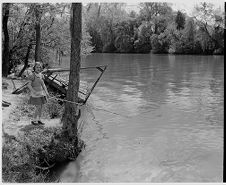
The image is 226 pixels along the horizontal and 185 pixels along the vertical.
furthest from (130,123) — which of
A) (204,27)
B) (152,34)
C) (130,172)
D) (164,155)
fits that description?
(152,34)

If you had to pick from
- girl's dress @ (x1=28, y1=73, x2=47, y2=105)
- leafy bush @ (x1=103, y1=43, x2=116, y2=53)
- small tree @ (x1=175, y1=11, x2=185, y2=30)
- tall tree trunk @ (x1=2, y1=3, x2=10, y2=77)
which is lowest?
girl's dress @ (x1=28, y1=73, x2=47, y2=105)

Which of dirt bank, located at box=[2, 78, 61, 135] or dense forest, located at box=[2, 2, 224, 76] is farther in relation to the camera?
dense forest, located at box=[2, 2, 224, 76]

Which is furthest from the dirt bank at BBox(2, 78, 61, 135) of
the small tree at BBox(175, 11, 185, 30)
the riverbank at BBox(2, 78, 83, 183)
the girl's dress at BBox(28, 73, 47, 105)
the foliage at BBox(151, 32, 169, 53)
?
the foliage at BBox(151, 32, 169, 53)

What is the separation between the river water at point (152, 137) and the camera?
38.5 ft

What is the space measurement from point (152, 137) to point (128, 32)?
85758mm

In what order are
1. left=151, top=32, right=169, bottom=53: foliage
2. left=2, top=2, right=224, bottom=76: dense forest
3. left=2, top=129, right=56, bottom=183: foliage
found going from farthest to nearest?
left=151, top=32, right=169, bottom=53: foliage < left=2, top=2, right=224, bottom=76: dense forest < left=2, top=129, right=56, bottom=183: foliage

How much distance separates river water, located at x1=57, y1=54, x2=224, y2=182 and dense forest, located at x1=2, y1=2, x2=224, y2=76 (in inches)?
232

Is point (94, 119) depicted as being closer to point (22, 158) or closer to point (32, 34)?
point (22, 158)

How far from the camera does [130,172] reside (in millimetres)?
11711

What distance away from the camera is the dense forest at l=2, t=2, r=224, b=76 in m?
24.6

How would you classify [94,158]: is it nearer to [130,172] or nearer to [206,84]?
[130,172]

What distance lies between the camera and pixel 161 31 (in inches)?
3698

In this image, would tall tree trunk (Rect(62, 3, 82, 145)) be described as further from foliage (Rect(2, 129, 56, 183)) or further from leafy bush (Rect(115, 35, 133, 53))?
leafy bush (Rect(115, 35, 133, 53))

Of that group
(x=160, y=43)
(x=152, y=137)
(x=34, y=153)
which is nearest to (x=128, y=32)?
(x=160, y=43)
